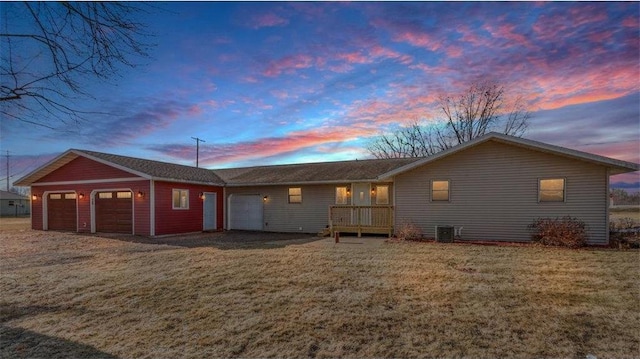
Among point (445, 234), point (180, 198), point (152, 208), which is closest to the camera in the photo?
point (445, 234)

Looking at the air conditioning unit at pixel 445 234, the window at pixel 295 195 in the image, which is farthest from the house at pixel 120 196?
the air conditioning unit at pixel 445 234

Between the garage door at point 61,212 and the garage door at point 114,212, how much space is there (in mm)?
1983

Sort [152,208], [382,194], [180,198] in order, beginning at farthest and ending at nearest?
[180,198]
[382,194]
[152,208]

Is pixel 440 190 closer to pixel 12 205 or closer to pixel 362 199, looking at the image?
pixel 362 199

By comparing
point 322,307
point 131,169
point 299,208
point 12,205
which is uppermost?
point 131,169

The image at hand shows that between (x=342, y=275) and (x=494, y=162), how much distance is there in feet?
28.5

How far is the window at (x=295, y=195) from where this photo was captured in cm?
1806

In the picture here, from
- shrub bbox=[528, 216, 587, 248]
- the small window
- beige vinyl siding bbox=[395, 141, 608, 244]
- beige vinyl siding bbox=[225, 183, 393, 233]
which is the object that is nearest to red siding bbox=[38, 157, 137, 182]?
the small window

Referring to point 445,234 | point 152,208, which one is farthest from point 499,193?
point 152,208

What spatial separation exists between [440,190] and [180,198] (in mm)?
12478

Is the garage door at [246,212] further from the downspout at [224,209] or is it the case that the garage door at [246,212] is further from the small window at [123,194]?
the small window at [123,194]

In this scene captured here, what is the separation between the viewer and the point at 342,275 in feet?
24.1

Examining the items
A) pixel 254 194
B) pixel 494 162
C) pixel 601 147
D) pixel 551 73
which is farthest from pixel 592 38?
pixel 254 194

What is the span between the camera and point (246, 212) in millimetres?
19594
